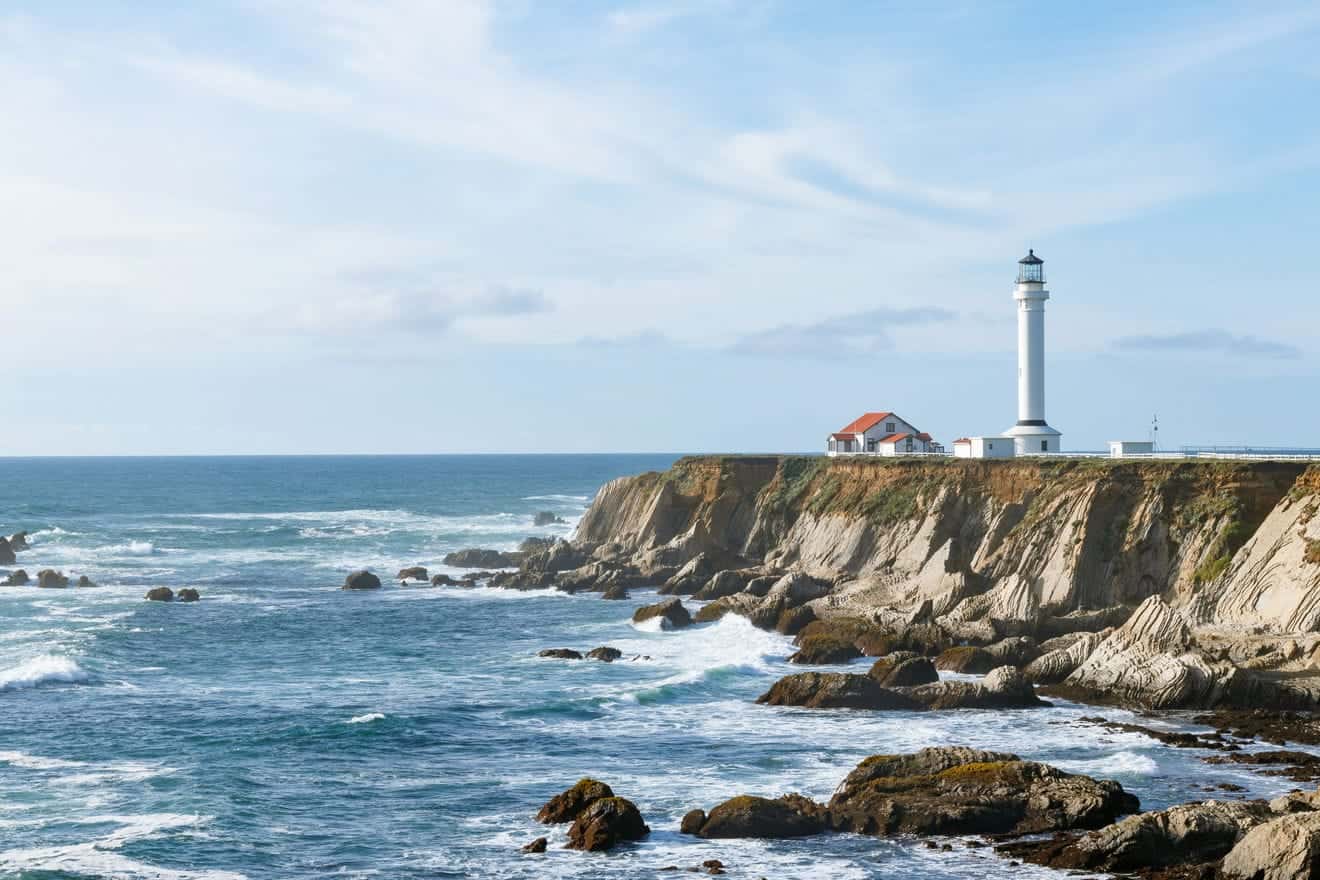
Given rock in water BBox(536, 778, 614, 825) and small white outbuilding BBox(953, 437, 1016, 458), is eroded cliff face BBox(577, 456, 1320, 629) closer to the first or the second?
small white outbuilding BBox(953, 437, 1016, 458)

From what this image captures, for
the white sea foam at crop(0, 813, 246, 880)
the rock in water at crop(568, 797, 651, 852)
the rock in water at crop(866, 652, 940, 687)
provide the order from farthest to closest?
the rock in water at crop(866, 652, 940, 687) < the rock in water at crop(568, 797, 651, 852) < the white sea foam at crop(0, 813, 246, 880)

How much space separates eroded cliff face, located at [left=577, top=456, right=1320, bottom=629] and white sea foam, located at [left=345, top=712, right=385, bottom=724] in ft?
81.5

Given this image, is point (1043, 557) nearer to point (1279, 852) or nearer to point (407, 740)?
point (407, 740)

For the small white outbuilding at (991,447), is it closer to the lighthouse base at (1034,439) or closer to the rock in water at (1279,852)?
the lighthouse base at (1034,439)

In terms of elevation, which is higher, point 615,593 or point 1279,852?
point 615,593

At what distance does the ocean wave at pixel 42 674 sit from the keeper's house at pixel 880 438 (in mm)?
49358

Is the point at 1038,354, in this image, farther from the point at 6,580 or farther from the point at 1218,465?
the point at 6,580

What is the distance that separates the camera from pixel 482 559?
88875 millimetres

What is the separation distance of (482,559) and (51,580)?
26528 millimetres

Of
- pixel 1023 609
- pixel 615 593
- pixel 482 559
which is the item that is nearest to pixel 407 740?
pixel 1023 609

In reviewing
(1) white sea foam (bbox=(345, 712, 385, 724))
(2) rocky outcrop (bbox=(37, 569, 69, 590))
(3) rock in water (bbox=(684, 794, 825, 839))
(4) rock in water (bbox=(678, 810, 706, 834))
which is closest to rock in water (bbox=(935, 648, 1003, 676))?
(3) rock in water (bbox=(684, 794, 825, 839))

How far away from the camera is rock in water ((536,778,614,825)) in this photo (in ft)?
95.8

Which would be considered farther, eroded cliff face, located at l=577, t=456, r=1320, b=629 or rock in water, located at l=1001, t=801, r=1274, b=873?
eroded cliff face, located at l=577, t=456, r=1320, b=629

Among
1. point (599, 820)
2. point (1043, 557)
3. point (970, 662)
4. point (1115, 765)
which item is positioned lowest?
point (599, 820)
